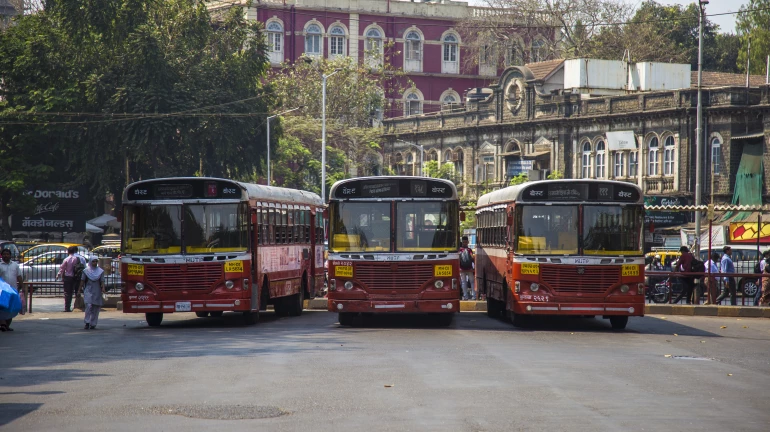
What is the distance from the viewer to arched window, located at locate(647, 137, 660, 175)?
58406mm

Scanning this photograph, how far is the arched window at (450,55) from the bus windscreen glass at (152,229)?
67.9m

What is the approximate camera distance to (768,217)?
53.0 metres

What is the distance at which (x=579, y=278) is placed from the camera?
69.4ft

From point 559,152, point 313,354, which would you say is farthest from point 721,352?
point 559,152

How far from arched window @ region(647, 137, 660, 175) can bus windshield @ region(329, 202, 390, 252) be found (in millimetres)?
39470

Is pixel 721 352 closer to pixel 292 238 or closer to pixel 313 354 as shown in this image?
pixel 313 354

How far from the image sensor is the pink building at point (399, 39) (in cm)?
8500

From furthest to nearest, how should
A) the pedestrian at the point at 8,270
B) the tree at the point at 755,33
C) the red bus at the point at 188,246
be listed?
the tree at the point at 755,33 → the pedestrian at the point at 8,270 → the red bus at the point at 188,246

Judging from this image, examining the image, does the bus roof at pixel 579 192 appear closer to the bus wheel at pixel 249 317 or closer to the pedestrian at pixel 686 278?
the bus wheel at pixel 249 317

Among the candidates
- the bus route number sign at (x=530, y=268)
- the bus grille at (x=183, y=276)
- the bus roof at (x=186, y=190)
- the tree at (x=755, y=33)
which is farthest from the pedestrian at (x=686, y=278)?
the tree at (x=755, y=33)

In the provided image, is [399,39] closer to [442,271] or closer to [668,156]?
[668,156]

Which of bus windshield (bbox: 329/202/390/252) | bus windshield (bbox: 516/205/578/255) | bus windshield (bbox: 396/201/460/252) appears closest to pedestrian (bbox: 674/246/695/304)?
bus windshield (bbox: 516/205/578/255)

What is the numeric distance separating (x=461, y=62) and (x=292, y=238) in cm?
6428

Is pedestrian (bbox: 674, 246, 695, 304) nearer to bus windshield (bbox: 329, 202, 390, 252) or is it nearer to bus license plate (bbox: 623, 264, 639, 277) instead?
bus license plate (bbox: 623, 264, 639, 277)
